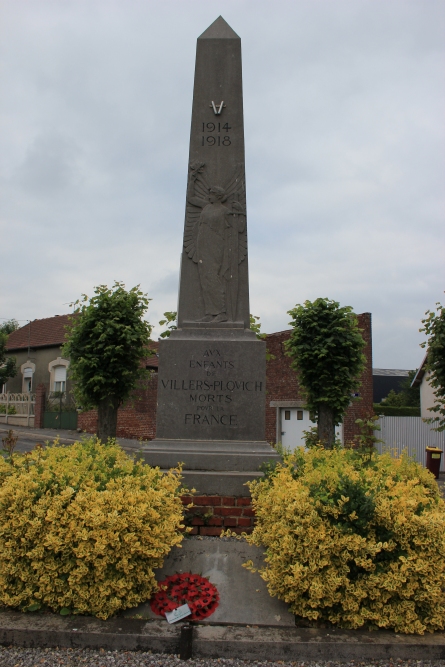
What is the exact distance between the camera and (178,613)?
348 cm

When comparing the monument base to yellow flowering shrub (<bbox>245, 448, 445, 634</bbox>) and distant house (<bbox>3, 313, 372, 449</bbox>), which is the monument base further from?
distant house (<bbox>3, 313, 372, 449</bbox>)

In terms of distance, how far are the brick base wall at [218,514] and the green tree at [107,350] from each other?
231 inches

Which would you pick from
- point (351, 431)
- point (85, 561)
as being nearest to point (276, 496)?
point (85, 561)

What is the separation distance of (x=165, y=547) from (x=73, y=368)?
7440 mm

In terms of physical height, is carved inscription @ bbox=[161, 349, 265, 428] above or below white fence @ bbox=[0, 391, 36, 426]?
above

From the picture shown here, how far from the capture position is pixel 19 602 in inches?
140

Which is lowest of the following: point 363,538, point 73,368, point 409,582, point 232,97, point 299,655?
point 299,655

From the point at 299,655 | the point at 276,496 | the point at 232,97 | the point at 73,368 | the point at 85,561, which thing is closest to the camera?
the point at 299,655

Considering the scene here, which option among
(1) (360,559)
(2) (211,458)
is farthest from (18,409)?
(1) (360,559)

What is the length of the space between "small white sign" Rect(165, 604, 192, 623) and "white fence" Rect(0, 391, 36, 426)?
24.8 metres

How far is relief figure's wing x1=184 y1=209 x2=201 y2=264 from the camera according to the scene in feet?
19.1

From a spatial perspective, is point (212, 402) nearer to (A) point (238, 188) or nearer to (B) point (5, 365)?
(A) point (238, 188)

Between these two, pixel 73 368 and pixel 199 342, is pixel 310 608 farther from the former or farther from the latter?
pixel 73 368

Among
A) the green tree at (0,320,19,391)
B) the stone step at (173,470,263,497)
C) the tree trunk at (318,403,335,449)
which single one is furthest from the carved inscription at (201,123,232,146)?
the green tree at (0,320,19,391)
